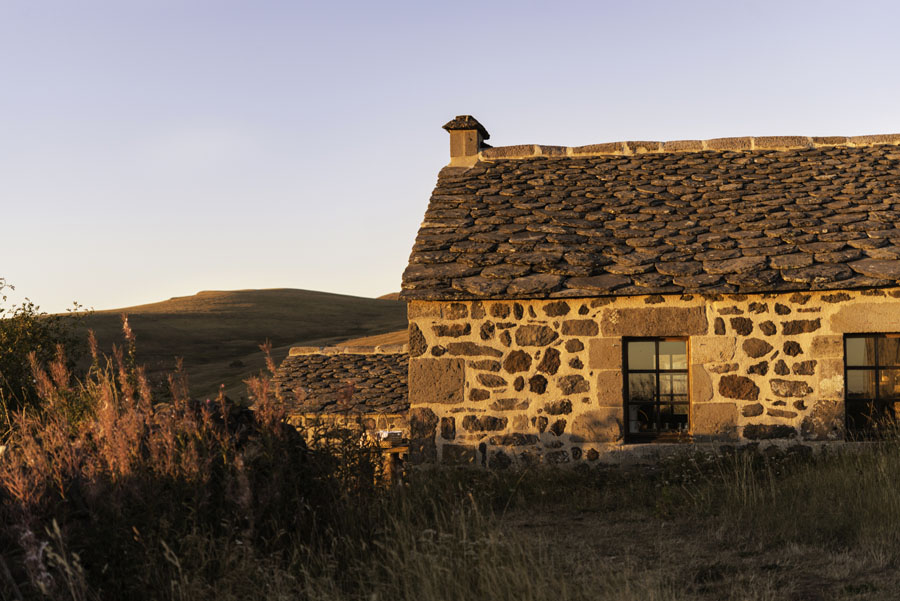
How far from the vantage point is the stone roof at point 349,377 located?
1539 cm

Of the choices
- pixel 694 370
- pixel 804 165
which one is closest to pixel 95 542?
pixel 694 370

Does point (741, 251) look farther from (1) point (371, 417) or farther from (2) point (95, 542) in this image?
(1) point (371, 417)

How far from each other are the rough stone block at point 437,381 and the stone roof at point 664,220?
770mm

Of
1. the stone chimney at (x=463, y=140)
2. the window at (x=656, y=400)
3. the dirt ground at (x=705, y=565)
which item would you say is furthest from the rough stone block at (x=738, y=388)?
the stone chimney at (x=463, y=140)

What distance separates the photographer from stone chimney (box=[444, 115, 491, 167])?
38.1 feet

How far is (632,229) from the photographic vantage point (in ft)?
31.7

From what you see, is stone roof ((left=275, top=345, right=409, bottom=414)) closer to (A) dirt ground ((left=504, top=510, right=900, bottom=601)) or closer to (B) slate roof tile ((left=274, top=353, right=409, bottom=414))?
(B) slate roof tile ((left=274, top=353, right=409, bottom=414))

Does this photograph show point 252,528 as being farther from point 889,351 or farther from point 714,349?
point 889,351

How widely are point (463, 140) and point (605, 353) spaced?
15.1 ft

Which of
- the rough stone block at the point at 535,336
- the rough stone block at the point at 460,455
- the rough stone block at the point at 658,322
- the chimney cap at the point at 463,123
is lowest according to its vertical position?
the rough stone block at the point at 460,455

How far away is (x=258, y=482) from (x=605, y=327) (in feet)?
15.9

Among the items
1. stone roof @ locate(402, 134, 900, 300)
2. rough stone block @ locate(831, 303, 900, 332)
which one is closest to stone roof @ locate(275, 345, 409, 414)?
stone roof @ locate(402, 134, 900, 300)

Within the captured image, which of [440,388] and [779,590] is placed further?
[440,388]

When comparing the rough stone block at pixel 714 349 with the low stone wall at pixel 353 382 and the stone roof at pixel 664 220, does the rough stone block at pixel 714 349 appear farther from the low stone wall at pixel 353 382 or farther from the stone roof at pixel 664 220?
the low stone wall at pixel 353 382
